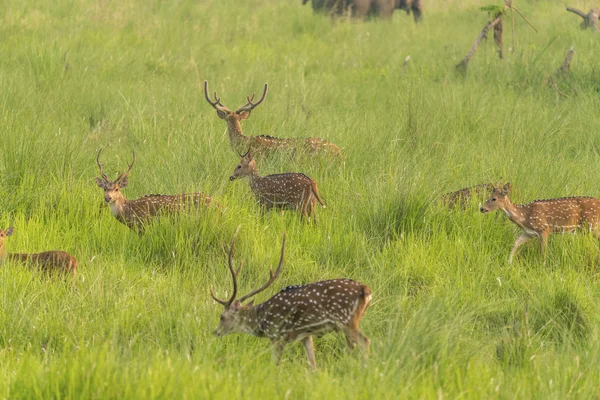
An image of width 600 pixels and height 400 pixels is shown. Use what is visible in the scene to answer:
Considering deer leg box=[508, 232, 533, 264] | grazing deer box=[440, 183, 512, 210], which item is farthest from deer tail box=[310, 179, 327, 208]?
deer leg box=[508, 232, 533, 264]

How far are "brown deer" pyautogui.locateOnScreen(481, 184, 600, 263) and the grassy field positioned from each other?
138mm

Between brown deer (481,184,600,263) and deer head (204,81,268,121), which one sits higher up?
brown deer (481,184,600,263)

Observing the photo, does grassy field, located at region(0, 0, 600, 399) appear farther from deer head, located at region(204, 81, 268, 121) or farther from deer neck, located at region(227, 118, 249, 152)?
deer head, located at region(204, 81, 268, 121)

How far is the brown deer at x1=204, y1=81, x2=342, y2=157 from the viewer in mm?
9297

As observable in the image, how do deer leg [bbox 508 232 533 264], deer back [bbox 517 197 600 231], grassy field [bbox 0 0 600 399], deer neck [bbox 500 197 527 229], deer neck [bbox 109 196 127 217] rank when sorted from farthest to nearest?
1. deer neck [bbox 109 196 127 217]
2. deer neck [bbox 500 197 527 229]
3. deer back [bbox 517 197 600 231]
4. deer leg [bbox 508 232 533 264]
5. grassy field [bbox 0 0 600 399]

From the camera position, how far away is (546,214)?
7.60m

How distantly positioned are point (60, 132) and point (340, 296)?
4.58 m

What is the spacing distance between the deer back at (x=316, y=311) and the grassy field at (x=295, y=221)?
193 millimetres

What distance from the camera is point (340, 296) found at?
552 cm

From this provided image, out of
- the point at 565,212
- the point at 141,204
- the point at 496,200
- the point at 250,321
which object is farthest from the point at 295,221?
the point at 250,321

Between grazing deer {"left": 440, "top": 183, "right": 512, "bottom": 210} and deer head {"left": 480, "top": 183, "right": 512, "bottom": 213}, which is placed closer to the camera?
deer head {"left": 480, "top": 183, "right": 512, "bottom": 213}

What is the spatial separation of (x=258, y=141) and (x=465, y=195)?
2.42 m

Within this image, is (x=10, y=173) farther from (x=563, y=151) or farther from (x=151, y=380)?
(x=563, y=151)

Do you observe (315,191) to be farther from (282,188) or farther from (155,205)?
(155,205)
